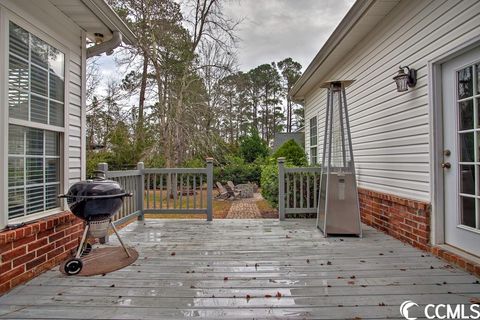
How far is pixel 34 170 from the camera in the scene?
262cm

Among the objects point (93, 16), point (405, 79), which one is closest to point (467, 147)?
point (405, 79)

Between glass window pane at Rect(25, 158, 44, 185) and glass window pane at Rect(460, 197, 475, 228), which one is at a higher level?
glass window pane at Rect(25, 158, 44, 185)

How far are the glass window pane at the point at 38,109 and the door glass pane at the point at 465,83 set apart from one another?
416 centimetres

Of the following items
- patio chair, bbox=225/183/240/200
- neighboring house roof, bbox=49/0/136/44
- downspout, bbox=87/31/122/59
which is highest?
neighboring house roof, bbox=49/0/136/44

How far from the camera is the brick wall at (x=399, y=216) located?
303cm

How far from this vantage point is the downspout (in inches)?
133

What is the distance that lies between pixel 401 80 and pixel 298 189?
8.43ft


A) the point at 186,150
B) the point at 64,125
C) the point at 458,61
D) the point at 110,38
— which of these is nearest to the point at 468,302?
the point at 458,61

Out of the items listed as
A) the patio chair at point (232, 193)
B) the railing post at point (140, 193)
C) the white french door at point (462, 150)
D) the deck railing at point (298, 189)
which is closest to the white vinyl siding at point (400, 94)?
the white french door at point (462, 150)

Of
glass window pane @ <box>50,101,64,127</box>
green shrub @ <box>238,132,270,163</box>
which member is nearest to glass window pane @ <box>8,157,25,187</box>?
glass window pane @ <box>50,101,64,127</box>

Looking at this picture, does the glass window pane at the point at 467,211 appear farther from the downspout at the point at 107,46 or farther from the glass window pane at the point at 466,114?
the downspout at the point at 107,46

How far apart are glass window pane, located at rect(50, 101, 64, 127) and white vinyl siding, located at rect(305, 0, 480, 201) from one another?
4.05 metres

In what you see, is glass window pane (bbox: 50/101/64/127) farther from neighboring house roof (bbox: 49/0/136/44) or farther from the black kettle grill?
neighboring house roof (bbox: 49/0/136/44)

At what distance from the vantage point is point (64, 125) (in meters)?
3.01
